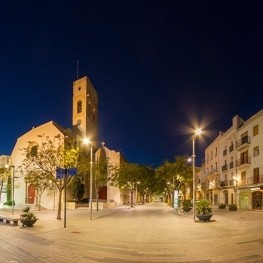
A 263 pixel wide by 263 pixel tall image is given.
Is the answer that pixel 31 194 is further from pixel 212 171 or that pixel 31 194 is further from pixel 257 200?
pixel 212 171

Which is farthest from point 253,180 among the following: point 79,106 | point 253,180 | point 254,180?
point 79,106

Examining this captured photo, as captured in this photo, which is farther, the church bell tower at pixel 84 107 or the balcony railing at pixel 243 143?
the church bell tower at pixel 84 107

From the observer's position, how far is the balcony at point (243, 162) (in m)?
54.1

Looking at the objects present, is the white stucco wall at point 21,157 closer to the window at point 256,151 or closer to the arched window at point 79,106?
the arched window at point 79,106

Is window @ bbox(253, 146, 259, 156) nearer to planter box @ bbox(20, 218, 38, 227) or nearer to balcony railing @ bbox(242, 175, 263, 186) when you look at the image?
balcony railing @ bbox(242, 175, 263, 186)

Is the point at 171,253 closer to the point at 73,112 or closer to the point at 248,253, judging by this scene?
the point at 248,253

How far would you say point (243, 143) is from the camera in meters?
55.2

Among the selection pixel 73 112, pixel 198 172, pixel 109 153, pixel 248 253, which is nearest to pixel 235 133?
pixel 109 153

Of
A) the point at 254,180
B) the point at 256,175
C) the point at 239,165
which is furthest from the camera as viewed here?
the point at 239,165

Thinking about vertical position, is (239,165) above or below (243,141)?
below

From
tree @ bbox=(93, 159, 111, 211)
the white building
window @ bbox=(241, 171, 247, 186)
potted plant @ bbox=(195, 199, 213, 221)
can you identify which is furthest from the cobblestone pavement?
window @ bbox=(241, 171, 247, 186)

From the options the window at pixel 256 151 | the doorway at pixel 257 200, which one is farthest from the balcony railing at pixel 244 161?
the doorway at pixel 257 200

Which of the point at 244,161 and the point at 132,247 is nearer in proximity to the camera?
the point at 132,247

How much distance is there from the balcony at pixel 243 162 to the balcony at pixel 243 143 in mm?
1572
